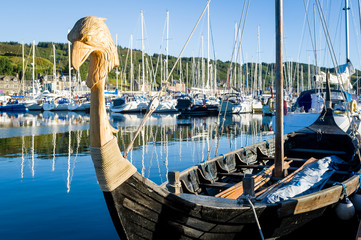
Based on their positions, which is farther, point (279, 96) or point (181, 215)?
point (279, 96)

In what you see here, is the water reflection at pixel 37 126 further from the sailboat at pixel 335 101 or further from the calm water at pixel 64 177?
the sailboat at pixel 335 101

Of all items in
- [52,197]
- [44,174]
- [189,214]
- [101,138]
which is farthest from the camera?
[44,174]

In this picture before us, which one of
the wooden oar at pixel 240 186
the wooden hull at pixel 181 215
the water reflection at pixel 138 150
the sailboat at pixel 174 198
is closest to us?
the sailboat at pixel 174 198

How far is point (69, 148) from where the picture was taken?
21094 millimetres

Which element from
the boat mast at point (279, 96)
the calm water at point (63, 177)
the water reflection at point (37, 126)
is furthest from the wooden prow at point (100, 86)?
the water reflection at point (37, 126)

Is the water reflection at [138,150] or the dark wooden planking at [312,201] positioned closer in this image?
the dark wooden planking at [312,201]

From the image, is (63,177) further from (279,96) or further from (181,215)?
(181,215)

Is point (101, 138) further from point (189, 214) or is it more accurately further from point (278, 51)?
point (278, 51)

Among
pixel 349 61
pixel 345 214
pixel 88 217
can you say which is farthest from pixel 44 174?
pixel 349 61

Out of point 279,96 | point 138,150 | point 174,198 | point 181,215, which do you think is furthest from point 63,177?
point 174,198

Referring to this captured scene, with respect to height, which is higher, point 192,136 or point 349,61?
point 349,61

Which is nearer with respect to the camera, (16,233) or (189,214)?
(189,214)

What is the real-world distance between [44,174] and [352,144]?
11844mm

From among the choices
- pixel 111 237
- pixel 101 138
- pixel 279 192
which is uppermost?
pixel 101 138
